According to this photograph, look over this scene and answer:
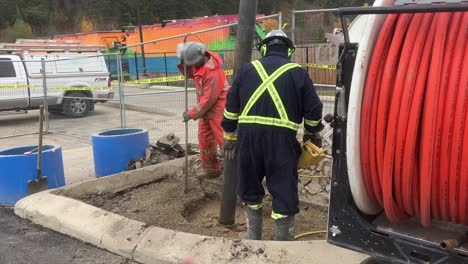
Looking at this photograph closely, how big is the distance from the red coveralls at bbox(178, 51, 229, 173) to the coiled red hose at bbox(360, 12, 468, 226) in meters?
3.58

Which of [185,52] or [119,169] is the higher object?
[185,52]

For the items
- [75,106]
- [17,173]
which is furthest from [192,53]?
[75,106]

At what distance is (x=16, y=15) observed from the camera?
74188 millimetres

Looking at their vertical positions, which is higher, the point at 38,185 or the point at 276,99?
the point at 276,99

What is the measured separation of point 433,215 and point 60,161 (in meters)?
5.02

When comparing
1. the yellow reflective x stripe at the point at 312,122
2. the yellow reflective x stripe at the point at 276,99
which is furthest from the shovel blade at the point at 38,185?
the yellow reflective x stripe at the point at 312,122

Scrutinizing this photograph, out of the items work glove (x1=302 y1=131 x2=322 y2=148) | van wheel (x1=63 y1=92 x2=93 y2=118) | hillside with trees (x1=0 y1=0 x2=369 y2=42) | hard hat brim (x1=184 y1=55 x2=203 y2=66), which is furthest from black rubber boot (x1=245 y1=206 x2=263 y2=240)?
hillside with trees (x1=0 y1=0 x2=369 y2=42)

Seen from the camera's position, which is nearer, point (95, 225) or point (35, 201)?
point (95, 225)

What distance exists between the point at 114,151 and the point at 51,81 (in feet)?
26.6

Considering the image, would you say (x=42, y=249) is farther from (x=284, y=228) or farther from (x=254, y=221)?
(x=284, y=228)

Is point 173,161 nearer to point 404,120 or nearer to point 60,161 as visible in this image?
point 60,161

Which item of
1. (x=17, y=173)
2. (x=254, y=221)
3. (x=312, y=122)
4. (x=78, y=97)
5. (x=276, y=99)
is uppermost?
(x=276, y=99)

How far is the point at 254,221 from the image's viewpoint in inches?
174

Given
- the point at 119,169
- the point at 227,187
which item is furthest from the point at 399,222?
the point at 119,169
